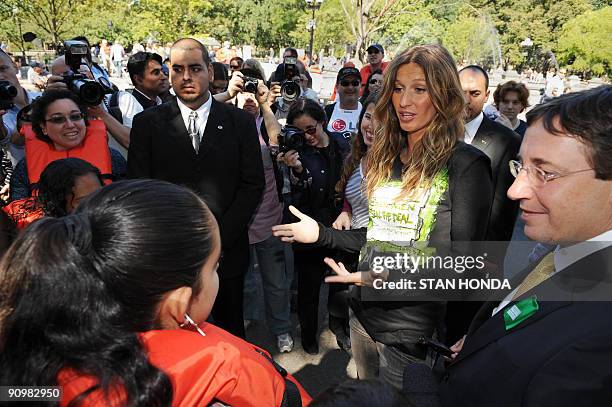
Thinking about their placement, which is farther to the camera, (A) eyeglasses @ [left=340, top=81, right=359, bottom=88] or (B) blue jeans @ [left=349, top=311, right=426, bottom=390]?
(A) eyeglasses @ [left=340, top=81, right=359, bottom=88]

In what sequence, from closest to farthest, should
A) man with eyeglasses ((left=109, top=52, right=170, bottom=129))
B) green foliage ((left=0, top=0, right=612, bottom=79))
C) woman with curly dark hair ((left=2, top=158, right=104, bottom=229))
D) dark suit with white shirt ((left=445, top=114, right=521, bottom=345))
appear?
woman with curly dark hair ((left=2, top=158, right=104, bottom=229))
dark suit with white shirt ((left=445, top=114, right=521, bottom=345))
man with eyeglasses ((left=109, top=52, right=170, bottom=129))
green foliage ((left=0, top=0, right=612, bottom=79))

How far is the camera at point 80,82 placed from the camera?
307 centimetres

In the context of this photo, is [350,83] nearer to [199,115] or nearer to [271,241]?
[271,241]

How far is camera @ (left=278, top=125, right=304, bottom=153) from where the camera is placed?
3.01 m

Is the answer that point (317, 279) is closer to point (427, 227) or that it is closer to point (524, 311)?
point (427, 227)

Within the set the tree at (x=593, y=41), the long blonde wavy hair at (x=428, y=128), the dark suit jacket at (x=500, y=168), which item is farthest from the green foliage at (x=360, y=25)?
the long blonde wavy hair at (x=428, y=128)

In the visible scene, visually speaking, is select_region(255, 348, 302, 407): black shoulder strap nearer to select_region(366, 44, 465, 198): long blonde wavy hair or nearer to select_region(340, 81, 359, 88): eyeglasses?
select_region(366, 44, 465, 198): long blonde wavy hair

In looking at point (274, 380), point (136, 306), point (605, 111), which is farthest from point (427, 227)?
point (136, 306)

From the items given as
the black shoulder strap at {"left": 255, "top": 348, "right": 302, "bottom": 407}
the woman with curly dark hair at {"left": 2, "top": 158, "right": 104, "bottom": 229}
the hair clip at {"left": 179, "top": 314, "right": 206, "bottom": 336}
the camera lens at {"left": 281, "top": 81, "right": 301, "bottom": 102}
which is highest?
the camera lens at {"left": 281, "top": 81, "right": 301, "bottom": 102}

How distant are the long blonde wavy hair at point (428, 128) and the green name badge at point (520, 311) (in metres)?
0.71

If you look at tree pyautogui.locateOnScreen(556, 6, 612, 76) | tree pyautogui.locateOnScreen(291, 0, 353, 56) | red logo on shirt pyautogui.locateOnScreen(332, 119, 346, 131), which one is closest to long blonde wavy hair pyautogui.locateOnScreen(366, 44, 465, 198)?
red logo on shirt pyautogui.locateOnScreen(332, 119, 346, 131)

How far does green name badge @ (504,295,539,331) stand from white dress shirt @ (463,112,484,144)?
Result: 2.51 meters

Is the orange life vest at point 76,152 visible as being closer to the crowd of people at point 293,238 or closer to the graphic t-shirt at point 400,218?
the crowd of people at point 293,238

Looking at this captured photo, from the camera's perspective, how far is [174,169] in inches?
108
